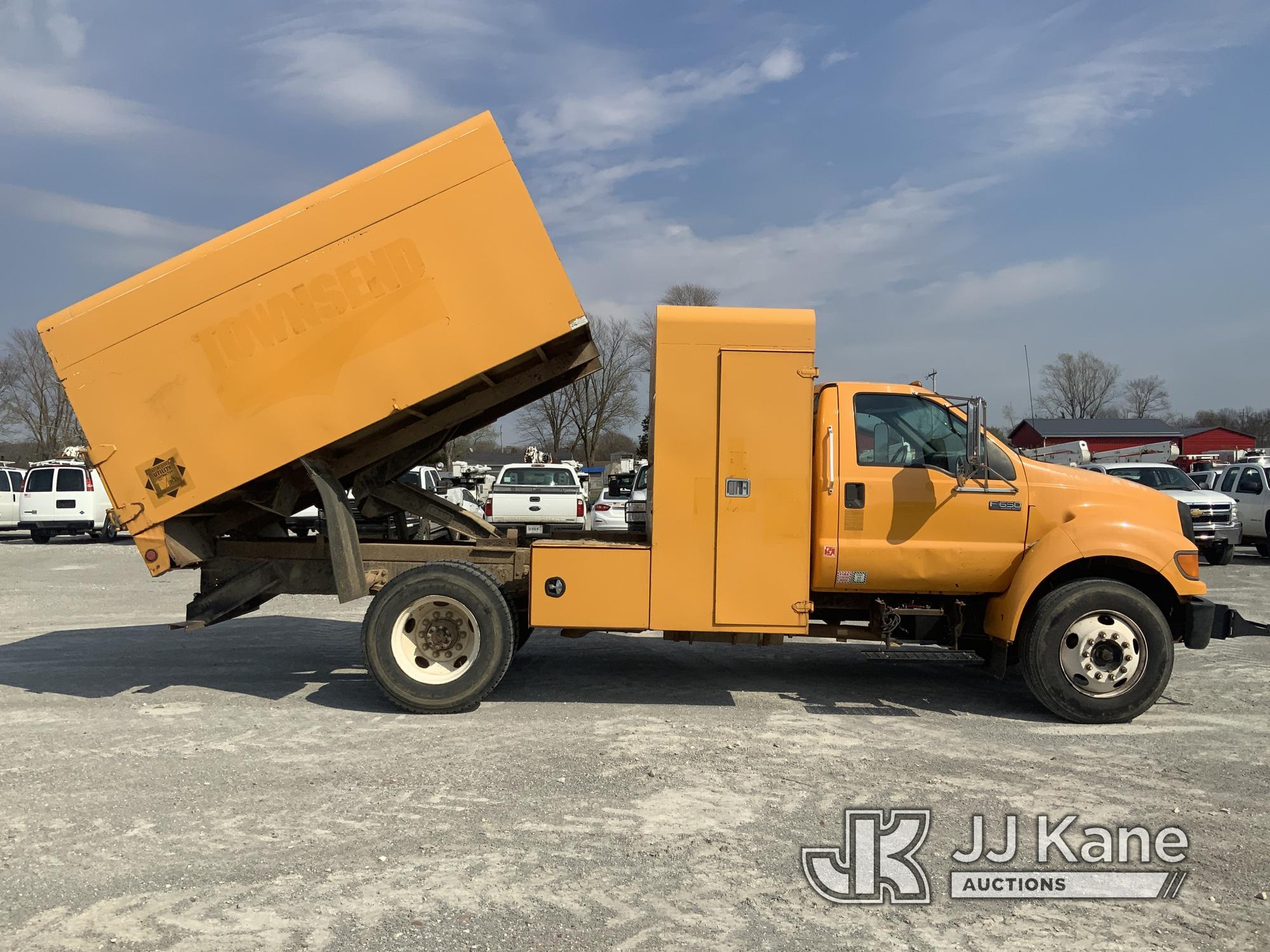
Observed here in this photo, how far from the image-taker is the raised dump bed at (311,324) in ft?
20.4

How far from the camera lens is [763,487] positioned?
652 centimetres

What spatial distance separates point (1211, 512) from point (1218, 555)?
6.35 feet

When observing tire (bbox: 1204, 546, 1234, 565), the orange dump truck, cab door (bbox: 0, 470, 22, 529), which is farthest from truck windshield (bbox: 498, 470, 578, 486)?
cab door (bbox: 0, 470, 22, 529)

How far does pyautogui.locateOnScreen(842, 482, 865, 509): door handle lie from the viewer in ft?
21.5

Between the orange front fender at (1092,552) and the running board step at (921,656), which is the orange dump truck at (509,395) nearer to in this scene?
the orange front fender at (1092,552)

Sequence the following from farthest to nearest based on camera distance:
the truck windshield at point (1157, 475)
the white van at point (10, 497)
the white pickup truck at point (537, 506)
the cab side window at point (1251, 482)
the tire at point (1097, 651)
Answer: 1. the white van at point (10, 497)
2. the truck windshield at point (1157, 475)
3. the cab side window at point (1251, 482)
4. the white pickup truck at point (537, 506)
5. the tire at point (1097, 651)

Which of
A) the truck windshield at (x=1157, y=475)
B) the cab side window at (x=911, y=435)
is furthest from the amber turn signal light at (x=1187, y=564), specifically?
the truck windshield at (x=1157, y=475)

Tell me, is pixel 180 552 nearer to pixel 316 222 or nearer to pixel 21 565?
pixel 316 222

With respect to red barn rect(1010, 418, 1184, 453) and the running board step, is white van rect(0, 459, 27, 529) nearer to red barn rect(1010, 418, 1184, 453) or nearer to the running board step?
the running board step

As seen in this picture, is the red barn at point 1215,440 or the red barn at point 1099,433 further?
the red barn at point 1215,440

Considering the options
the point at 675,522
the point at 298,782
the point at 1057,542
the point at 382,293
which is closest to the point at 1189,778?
the point at 1057,542

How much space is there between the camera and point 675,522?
21.5 feet

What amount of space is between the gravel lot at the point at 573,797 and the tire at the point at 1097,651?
0.19m

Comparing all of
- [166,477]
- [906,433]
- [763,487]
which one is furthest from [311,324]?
[906,433]
